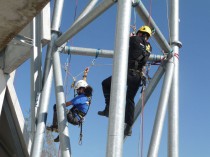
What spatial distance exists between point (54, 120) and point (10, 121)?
169 centimetres

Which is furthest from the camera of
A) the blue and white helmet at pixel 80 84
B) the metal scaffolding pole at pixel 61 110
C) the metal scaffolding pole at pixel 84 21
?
the blue and white helmet at pixel 80 84

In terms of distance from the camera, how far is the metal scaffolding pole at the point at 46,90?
6945 millimetres

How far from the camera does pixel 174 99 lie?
Answer: 7.52 meters

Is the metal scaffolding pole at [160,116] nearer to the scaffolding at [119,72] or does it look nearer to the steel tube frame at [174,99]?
the scaffolding at [119,72]

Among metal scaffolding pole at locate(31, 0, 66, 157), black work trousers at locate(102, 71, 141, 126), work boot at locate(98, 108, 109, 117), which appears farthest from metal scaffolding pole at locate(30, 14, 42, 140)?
black work trousers at locate(102, 71, 141, 126)

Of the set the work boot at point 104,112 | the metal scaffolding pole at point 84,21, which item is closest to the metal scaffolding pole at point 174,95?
the work boot at point 104,112

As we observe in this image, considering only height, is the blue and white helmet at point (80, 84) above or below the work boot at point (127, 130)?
above

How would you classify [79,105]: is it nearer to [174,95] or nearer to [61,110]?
[61,110]

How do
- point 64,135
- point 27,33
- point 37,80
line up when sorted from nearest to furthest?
point 64,135
point 37,80
point 27,33

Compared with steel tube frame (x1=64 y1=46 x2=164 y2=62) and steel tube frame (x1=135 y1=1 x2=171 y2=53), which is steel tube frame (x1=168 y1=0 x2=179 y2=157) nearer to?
steel tube frame (x1=135 y1=1 x2=171 y2=53)

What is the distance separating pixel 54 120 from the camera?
8492mm

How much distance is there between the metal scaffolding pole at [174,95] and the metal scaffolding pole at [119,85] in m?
2.25

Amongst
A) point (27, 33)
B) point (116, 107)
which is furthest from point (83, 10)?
point (116, 107)

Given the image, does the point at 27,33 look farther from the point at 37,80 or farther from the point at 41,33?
the point at 37,80
